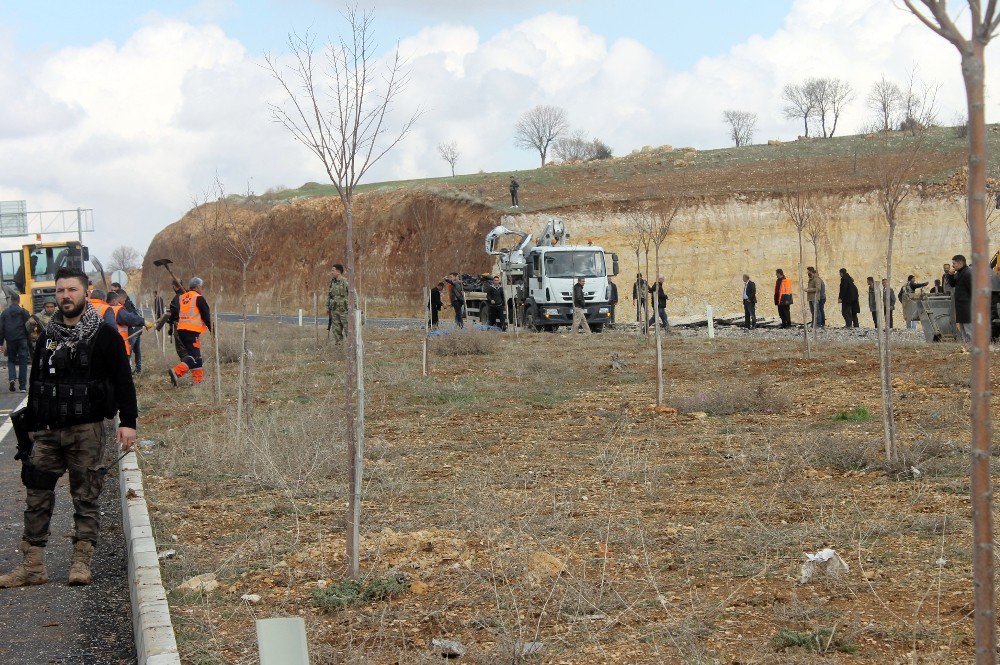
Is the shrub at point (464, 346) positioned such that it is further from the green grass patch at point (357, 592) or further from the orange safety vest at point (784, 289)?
the green grass patch at point (357, 592)

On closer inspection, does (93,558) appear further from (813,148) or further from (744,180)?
(813,148)

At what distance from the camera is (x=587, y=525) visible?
677 cm

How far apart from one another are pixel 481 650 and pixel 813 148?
6137cm

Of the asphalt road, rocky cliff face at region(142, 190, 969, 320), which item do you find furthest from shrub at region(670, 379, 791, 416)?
rocky cliff face at region(142, 190, 969, 320)

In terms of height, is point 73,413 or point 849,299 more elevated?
point 849,299

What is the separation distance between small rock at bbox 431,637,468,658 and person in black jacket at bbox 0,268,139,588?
2.66m

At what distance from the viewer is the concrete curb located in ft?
15.4

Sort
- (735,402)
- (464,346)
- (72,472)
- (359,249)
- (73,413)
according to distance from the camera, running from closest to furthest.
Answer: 1. (73,413)
2. (72,472)
3. (735,402)
4. (464,346)
5. (359,249)

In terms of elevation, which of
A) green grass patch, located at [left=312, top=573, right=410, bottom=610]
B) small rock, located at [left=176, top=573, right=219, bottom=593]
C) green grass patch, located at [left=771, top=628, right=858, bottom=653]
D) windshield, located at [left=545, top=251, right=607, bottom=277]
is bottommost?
small rock, located at [left=176, top=573, right=219, bottom=593]

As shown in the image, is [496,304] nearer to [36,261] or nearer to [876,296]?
[36,261]

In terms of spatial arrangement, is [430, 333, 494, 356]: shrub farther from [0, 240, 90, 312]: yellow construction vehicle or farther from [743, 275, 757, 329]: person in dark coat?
[0, 240, 90, 312]: yellow construction vehicle

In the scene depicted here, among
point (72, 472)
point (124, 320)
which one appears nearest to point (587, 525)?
point (72, 472)

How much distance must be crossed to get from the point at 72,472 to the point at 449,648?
122 inches

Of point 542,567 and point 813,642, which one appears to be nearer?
point 813,642
